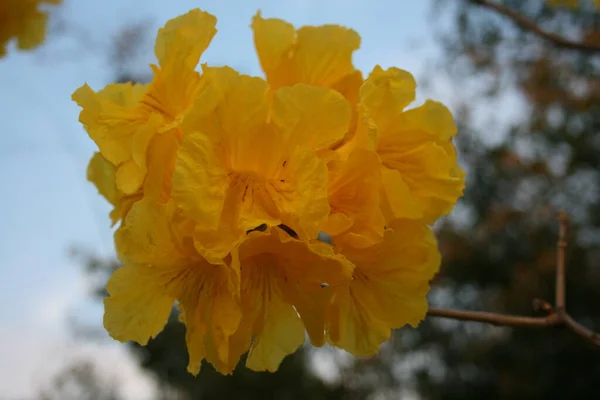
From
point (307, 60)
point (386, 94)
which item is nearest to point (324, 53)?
point (307, 60)

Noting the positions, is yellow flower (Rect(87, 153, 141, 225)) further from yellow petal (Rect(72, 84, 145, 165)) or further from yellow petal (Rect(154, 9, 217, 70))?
yellow petal (Rect(154, 9, 217, 70))

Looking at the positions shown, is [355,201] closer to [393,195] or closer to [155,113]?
[393,195]

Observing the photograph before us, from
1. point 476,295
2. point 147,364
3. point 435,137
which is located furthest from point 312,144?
point 476,295

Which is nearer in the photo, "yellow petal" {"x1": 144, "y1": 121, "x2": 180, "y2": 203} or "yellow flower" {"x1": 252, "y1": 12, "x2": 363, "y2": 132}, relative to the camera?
"yellow petal" {"x1": 144, "y1": 121, "x2": 180, "y2": 203}

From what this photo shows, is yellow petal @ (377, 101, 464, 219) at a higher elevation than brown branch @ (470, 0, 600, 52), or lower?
lower

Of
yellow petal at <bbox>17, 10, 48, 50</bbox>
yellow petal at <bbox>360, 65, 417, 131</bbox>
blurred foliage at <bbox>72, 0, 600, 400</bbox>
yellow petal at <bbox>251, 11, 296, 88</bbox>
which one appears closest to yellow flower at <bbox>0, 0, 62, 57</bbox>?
yellow petal at <bbox>17, 10, 48, 50</bbox>

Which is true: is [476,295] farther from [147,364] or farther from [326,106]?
[326,106]

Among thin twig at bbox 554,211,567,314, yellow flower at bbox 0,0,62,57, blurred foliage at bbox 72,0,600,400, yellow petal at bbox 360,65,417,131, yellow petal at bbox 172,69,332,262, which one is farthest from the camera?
blurred foliage at bbox 72,0,600,400
